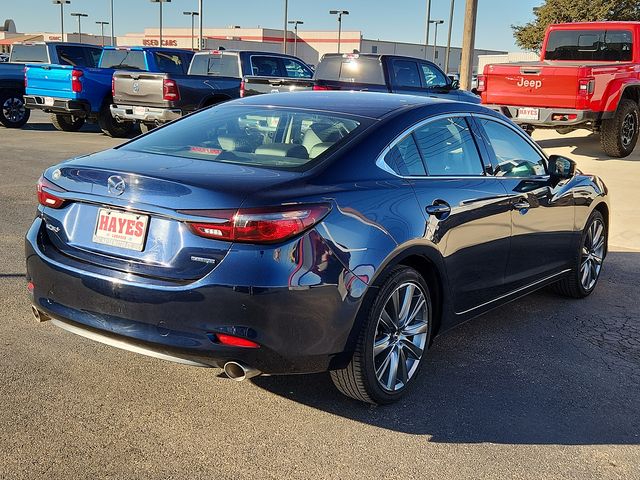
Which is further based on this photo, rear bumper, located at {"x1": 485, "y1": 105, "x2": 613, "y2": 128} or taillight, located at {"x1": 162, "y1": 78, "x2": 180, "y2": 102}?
taillight, located at {"x1": 162, "y1": 78, "x2": 180, "y2": 102}

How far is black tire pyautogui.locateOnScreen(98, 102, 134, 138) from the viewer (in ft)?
55.5

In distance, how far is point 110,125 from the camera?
1711 centimetres

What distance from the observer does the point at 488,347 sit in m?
4.82

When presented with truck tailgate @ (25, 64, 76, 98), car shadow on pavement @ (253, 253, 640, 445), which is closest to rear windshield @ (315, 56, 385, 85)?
truck tailgate @ (25, 64, 76, 98)

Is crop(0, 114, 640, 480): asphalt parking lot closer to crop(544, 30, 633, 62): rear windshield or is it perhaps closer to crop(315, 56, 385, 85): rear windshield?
crop(315, 56, 385, 85): rear windshield

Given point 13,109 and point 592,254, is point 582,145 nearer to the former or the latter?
point 592,254

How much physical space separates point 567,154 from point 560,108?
6.42ft

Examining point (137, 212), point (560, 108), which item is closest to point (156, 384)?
point (137, 212)

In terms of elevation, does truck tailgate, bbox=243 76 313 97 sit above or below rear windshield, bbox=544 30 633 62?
A: below

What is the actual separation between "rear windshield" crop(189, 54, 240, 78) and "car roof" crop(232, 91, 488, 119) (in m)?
12.1

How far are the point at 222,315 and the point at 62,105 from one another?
14614 mm

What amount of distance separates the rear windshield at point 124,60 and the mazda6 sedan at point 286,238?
43.4ft

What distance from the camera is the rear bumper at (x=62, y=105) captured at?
53.6 ft

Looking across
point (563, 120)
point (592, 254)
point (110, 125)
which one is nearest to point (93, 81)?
point (110, 125)
